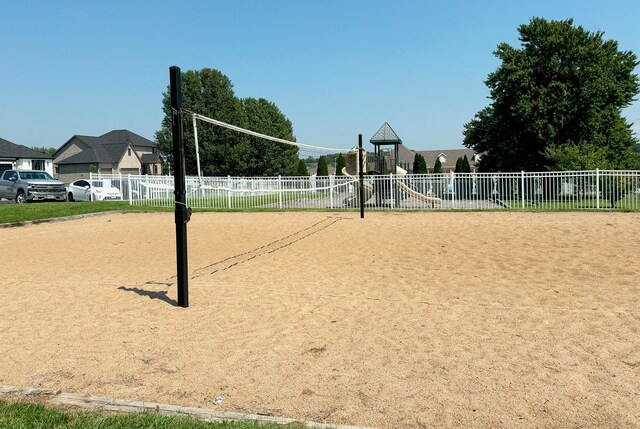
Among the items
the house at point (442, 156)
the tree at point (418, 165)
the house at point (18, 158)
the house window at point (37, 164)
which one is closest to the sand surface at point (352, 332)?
the tree at point (418, 165)

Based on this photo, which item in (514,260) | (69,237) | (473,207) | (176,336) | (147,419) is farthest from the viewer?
(473,207)

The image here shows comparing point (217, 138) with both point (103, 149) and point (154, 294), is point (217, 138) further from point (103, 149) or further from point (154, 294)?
point (154, 294)

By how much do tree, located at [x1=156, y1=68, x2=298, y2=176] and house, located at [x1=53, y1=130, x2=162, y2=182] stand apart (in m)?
8.68

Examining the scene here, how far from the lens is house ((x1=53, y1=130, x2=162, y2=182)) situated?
59159 millimetres

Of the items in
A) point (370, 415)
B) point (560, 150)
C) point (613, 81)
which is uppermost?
point (613, 81)

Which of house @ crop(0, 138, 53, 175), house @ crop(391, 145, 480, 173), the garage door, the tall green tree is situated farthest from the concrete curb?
house @ crop(391, 145, 480, 173)

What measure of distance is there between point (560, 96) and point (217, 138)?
34.8 meters

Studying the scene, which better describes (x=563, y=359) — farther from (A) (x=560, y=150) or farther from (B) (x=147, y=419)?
(A) (x=560, y=150)

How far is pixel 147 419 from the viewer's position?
322 cm

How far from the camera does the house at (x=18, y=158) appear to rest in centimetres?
5162

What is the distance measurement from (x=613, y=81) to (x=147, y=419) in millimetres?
39291

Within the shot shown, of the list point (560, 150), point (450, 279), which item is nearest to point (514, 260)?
point (450, 279)

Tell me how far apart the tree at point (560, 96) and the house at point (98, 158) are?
142 ft

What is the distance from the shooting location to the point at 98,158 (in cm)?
5856
